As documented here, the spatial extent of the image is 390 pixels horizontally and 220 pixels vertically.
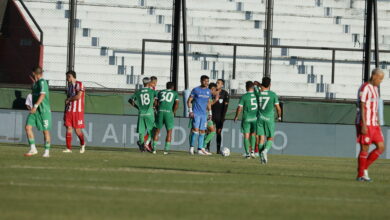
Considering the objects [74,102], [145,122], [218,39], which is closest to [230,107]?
[145,122]

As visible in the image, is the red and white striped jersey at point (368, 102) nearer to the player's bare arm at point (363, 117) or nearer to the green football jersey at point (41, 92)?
the player's bare arm at point (363, 117)

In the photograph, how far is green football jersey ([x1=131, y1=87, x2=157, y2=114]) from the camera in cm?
2619

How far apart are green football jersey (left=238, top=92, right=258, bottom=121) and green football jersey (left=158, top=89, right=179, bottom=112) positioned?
6.55ft

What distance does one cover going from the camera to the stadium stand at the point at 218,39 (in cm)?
3634

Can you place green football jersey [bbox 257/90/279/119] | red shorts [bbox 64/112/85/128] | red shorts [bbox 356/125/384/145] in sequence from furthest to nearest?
1. red shorts [bbox 64/112/85/128]
2. green football jersey [bbox 257/90/279/119]
3. red shorts [bbox 356/125/384/145]

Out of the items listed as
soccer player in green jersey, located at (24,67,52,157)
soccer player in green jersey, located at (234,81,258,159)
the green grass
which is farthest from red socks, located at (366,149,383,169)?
soccer player in green jersey, located at (234,81,258,159)

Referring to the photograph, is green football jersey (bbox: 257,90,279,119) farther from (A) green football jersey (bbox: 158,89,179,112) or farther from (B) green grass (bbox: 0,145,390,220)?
(B) green grass (bbox: 0,145,390,220)

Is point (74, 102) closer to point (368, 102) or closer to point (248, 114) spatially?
point (248, 114)

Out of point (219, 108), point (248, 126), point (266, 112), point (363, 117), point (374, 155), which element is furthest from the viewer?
point (219, 108)

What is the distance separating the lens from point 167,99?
26.3 m

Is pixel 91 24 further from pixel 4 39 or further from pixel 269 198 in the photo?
pixel 269 198

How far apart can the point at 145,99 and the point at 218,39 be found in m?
13.0

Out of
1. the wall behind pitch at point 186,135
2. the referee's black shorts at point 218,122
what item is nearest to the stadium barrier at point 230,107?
the wall behind pitch at point 186,135

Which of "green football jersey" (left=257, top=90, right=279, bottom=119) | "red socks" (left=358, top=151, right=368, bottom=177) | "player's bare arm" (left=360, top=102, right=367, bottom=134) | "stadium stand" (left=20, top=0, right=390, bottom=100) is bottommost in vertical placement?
"red socks" (left=358, top=151, right=368, bottom=177)
